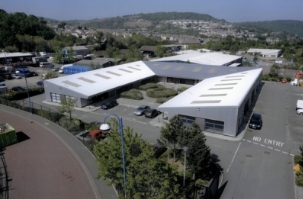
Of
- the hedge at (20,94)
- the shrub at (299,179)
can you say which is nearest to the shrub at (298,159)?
the shrub at (299,179)

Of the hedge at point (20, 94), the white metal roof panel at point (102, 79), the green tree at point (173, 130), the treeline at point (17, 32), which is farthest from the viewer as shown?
the treeline at point (17, 32)

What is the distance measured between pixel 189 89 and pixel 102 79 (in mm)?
15764

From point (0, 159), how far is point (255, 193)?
21.6m

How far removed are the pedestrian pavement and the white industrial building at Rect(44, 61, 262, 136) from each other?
6.45m

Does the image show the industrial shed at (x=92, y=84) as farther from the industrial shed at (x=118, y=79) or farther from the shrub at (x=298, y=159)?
the shrub at (x=298, y=159)

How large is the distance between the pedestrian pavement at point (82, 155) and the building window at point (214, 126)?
13.4 m

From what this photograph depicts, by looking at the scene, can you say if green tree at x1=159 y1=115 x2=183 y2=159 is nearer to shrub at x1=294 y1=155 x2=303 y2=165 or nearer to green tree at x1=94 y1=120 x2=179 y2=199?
green tree at x1=94 y1=120 x2=179 y2=199

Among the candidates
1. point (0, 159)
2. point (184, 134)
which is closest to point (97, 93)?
point (0, 159)

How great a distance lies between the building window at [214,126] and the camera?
26.7 meters

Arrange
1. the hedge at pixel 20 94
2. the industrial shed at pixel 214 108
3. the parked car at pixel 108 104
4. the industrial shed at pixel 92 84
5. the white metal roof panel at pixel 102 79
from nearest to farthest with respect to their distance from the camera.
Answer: the industrial shed at pixel 214 108 < the parked car at pixel 108 104 < the industrial shed at pixel 92 84 < the white metal roof panel at pixel 102 79 < the hedge at pixel 20 94

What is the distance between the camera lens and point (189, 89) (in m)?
36.7

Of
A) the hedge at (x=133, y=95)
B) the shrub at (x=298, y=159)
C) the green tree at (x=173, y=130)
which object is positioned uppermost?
the green tree at (x=173, y=130)

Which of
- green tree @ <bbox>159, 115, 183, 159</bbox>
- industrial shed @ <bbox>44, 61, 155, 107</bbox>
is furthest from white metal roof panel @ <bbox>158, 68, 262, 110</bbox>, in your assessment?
industrial shed @ <bbox>44, 61, 155, 107</bbox>

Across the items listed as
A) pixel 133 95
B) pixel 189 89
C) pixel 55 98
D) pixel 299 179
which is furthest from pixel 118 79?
pixel 299 179
